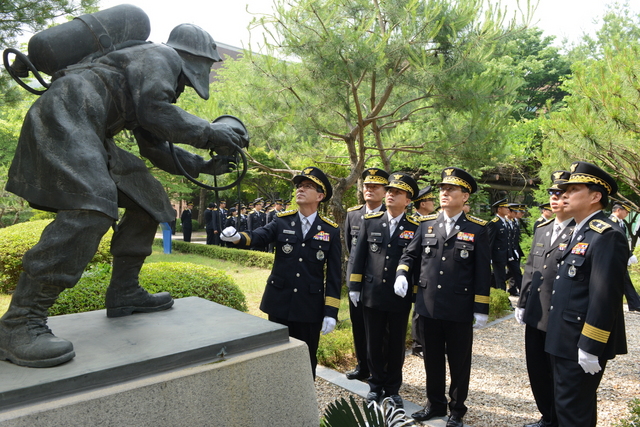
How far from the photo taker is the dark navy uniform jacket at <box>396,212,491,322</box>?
3664mm

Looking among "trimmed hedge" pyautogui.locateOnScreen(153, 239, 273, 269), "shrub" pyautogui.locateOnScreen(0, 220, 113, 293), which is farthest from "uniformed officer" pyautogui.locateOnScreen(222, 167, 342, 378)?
"trimmed hedge" pyautogui.locateOnScreen(153, 239, 273, 269)

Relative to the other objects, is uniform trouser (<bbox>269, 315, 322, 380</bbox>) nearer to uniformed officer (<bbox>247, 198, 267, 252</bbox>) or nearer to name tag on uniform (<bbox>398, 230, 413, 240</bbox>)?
name tag on uniform (<bbox>398, 230, 413, 240</bbox>)

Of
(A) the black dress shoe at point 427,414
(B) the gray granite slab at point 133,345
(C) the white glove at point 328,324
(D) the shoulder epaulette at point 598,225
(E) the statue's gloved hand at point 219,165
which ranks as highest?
(E) the statue's gloved hand at point 219,165

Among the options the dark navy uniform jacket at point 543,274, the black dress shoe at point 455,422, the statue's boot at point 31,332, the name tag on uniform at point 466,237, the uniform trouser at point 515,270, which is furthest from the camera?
the uniform trouser at point 515,270

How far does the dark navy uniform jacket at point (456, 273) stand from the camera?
3.66 m

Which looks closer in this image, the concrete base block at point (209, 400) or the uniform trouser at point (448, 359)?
the concrete base block at point (209, 400)

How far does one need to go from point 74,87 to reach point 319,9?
16.2 feet

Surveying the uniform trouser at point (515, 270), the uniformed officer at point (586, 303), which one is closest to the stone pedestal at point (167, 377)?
the uniformed officer at point (586, 303)

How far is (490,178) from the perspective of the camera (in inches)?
590

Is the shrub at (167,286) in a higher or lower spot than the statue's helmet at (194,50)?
lower

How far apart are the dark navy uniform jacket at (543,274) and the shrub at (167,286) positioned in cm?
346

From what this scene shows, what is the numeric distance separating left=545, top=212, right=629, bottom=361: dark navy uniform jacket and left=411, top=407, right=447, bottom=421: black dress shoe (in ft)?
3.92

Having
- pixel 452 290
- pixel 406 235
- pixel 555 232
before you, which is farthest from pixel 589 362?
pixel 406 235

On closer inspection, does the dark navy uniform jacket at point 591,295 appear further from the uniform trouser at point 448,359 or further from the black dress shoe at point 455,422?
the black dress shoe at point 455,422
